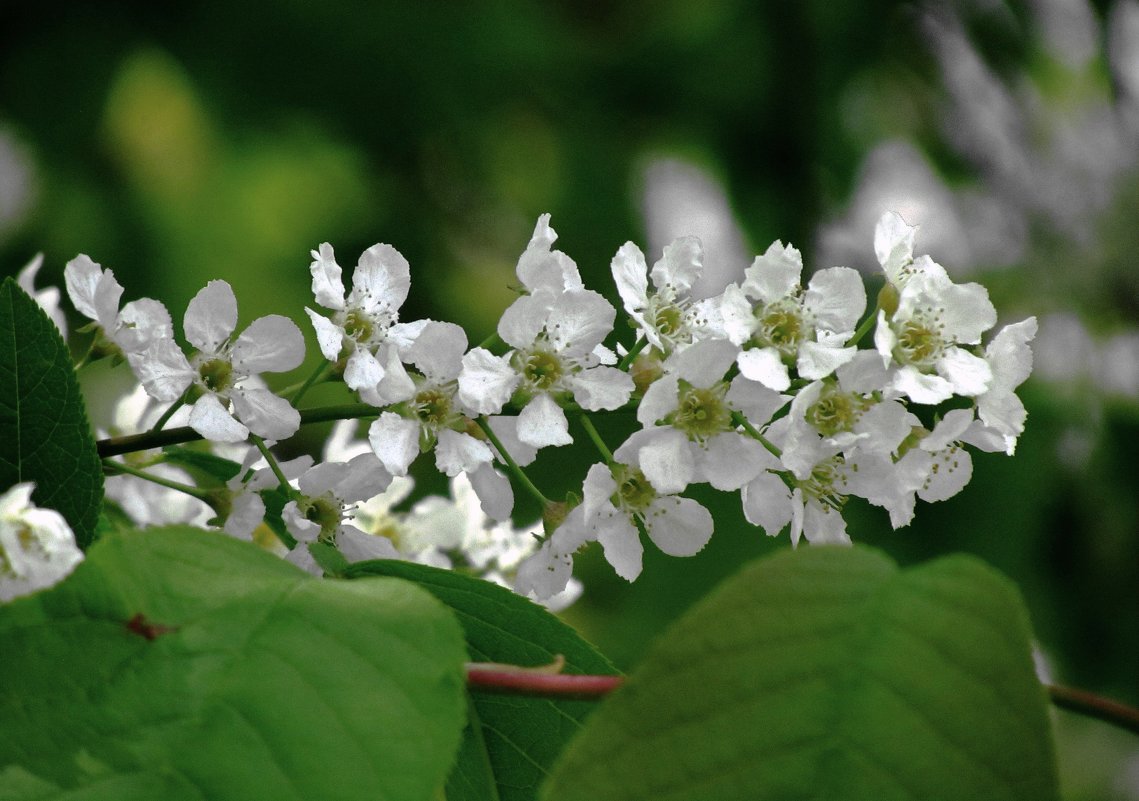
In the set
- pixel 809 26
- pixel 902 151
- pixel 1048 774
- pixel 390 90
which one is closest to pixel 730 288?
pixel 1048 774

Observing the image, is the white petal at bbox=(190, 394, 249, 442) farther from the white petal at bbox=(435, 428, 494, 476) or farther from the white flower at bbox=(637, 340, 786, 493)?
the white flower at bbox=(637, 340, 786, 493)

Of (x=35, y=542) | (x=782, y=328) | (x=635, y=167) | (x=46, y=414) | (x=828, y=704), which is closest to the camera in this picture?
(x=828, y=704)

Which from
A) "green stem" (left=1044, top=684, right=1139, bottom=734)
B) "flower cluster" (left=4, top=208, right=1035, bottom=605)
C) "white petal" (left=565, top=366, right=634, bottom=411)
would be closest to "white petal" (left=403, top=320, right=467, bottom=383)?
"flower cluster" (left=4, top=208, right=1035, bottom=605)

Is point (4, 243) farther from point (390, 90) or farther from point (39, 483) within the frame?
point (39, 483)

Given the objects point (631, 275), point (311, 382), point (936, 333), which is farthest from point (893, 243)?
point (311, 382)

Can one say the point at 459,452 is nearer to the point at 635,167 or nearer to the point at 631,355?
the point at 631,355

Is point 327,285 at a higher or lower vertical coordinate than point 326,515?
higher

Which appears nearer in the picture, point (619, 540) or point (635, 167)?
point (619, 540)
